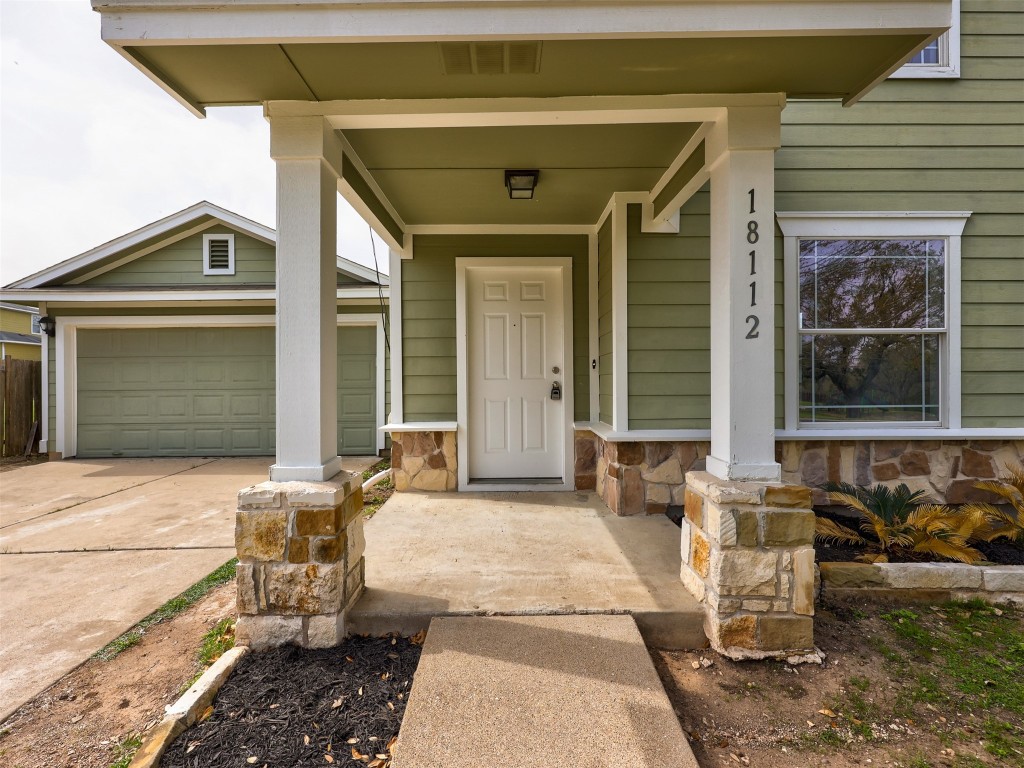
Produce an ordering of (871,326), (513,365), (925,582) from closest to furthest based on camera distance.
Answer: (925,582)
(871,326)
(513,365)

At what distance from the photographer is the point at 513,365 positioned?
415 centimetres

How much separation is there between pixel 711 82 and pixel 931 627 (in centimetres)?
258

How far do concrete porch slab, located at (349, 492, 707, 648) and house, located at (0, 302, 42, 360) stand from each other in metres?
12.1

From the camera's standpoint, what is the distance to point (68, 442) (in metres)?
6.33

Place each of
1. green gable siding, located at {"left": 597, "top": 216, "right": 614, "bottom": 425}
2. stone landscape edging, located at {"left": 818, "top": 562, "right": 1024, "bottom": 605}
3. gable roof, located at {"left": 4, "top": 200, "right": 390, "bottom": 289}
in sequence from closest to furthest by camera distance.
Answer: stone landscape edging, located at {"left": 818, "top": 562, "right": 1024, "bottom": 605}, green gable siding, located at {"left": 597, "top": 216, "right": 614, "bottom": 425}, gable roof, located at {"left": 4, "top": 200, "right": 390, "bottom": 289}

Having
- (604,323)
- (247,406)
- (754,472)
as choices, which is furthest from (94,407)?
(754,472)

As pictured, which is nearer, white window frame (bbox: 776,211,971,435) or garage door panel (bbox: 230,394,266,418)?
white window frame (bbox: 776,211,971,435)

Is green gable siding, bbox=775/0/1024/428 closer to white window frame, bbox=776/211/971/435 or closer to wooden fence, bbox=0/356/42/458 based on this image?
white window frame, bbox=776/211/971/435

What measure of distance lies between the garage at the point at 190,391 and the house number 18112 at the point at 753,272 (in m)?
5.16

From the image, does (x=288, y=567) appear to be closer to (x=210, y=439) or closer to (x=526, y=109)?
(x=526, y=109)

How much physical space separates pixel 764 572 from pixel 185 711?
2073 millimetres

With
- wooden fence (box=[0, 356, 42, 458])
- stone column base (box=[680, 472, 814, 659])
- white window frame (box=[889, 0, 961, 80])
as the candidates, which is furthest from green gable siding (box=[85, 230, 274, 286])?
white window frame (box=[889, 0, 961, 80])

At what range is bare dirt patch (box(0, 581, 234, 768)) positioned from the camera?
1462 millimetres

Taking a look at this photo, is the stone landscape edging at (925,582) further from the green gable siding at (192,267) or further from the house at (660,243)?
the green gable siding at (192,267)
